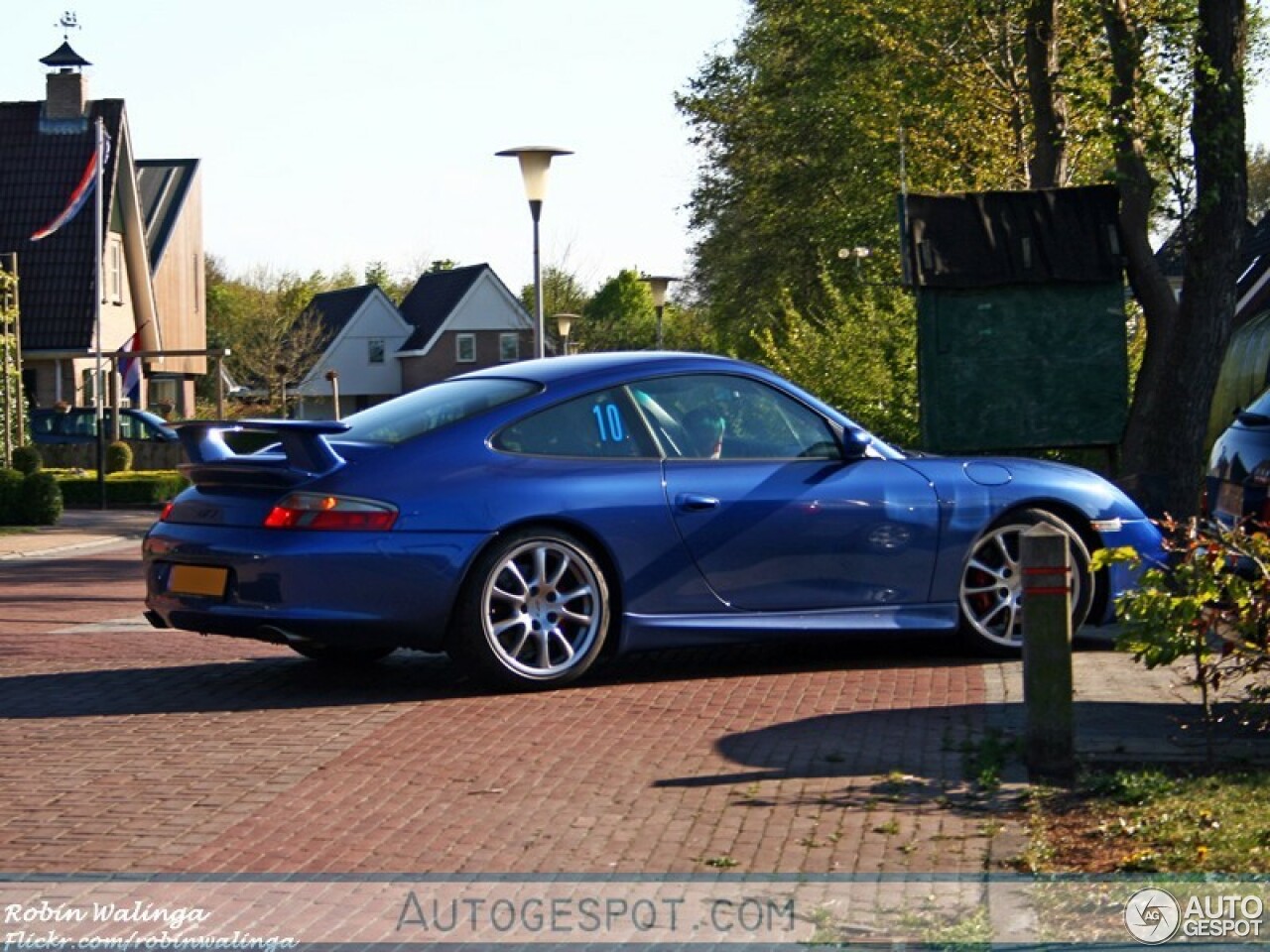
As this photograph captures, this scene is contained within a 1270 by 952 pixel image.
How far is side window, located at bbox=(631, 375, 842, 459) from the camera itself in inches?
359

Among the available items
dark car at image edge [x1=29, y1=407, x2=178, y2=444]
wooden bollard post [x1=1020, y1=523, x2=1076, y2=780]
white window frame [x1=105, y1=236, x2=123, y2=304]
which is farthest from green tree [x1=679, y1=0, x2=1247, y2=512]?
white window frame [x1=105, y1=236, x2=123, y2=304]

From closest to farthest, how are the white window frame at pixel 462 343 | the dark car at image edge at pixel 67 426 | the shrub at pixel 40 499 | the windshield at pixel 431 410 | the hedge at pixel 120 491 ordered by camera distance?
the windshield at pixel 431 410 < the shrub at pixel 40 499 < the hedge at pixel 120 491 < the dark car at image edge at pixel 67 426 < the white window frame at pixel 462 343

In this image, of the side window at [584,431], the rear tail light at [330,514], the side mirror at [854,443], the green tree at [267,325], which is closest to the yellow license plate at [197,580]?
the rear tail light at [330,514]

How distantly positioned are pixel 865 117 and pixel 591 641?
101 ft

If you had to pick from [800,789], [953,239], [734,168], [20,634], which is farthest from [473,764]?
[734,168]

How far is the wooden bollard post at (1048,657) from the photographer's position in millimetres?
6648

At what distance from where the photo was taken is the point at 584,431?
8922 mm

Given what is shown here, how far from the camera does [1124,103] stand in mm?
16688

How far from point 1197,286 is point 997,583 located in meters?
7.79

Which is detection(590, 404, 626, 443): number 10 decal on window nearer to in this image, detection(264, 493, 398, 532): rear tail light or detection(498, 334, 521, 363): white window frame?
detection(264, 493, 398, 532): rear tail light

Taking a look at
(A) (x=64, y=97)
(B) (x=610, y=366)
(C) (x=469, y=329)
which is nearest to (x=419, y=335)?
(C) (x=469, y=329)

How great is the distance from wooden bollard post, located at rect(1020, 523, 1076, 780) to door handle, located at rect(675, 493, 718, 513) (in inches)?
91.0

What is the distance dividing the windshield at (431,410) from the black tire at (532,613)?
0.66 meters

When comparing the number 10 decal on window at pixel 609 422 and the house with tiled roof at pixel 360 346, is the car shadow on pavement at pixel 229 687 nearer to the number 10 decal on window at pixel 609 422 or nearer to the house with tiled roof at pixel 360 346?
the number 10 decal on window at pixel 609 422
